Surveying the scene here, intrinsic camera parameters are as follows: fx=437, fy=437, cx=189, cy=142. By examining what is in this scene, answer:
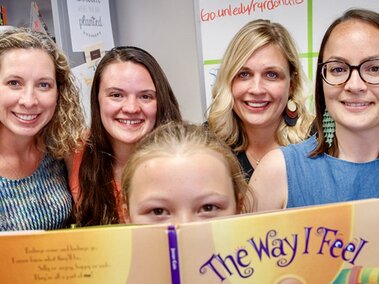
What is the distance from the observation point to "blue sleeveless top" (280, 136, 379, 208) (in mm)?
1075

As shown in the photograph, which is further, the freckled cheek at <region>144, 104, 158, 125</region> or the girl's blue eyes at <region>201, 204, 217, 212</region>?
the freckled cheek at <region>144, 104, 158, 125</region>

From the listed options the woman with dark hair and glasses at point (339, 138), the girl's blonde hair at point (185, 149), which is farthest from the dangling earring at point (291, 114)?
the girl's blonde hair at point (185, 149)

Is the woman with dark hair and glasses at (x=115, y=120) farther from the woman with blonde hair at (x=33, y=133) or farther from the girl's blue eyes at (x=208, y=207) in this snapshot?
the girl's blue eyes at (x=208, y=207)

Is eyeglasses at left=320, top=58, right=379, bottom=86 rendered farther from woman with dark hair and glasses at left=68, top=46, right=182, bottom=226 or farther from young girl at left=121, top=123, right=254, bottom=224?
woman with dark hair and glasses at left=68, top=46, right=182, bottom=226

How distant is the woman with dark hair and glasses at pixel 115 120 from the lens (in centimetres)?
159

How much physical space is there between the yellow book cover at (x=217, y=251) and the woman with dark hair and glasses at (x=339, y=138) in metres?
0.40

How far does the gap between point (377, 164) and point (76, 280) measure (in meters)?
0.77

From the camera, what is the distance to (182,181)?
90 centimetres

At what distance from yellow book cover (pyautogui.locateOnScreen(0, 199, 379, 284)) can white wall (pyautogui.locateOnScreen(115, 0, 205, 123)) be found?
2.40m

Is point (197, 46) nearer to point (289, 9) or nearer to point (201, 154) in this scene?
point (289, 9)

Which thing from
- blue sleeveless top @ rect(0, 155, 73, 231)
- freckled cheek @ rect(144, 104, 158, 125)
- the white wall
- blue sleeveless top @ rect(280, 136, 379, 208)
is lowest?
blue sleeveless top @ rect(0, 155, 73, 231)

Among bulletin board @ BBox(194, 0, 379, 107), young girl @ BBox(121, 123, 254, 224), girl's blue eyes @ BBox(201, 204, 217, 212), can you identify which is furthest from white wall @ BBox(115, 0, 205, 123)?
girl's blue eyes @ BBox(201, 204, 217, 212)

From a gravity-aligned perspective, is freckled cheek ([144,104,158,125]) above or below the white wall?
below

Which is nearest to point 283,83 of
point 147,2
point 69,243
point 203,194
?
point 203,194
